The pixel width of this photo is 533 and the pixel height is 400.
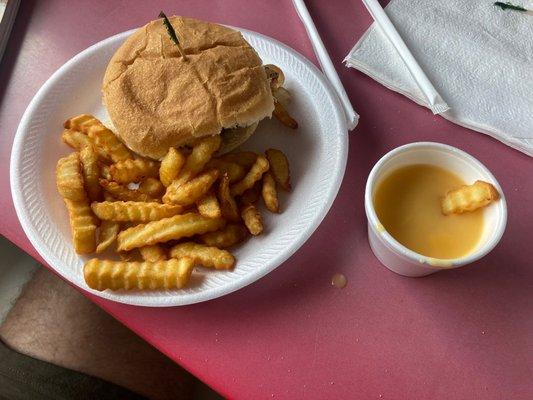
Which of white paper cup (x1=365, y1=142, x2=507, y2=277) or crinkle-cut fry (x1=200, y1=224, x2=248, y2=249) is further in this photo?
crinkle-cut fry (x1=200, y1=224, x2=248, y2=249)

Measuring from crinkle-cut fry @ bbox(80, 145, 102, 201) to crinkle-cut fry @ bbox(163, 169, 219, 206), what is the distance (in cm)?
16

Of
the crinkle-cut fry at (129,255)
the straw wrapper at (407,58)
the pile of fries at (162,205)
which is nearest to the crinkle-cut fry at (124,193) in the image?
the pile of fries at (162,205)

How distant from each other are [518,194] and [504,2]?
1.73 feet

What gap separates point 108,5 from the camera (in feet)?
4.60

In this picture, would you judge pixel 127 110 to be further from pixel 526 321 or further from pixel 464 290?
pixel 526 321

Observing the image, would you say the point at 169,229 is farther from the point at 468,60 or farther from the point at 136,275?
the point at 468,60

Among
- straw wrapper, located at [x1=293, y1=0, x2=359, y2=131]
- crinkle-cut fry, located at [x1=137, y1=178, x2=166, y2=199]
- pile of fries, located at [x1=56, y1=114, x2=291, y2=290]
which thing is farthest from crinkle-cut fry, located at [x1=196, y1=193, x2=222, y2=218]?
straw wrapper, located at [x1=293, y1=0, x2=359, y2=131]

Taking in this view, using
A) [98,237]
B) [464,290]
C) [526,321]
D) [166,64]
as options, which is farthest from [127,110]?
[526,321]

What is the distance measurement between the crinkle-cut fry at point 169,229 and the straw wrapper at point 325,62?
0.39 m

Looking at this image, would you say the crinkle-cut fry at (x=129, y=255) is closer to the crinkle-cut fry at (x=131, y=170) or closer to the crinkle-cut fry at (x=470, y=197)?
the crinkle-cut fry at (x=131, y=170)

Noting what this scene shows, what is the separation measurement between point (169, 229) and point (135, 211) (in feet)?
0.26

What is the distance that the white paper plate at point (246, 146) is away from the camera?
0.97 metres

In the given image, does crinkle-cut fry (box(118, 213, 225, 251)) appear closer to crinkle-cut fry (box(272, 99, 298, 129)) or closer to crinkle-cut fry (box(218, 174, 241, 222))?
crinkle-cut fry (box(218, 174, 241, 222))

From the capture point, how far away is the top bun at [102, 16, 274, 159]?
104cm
